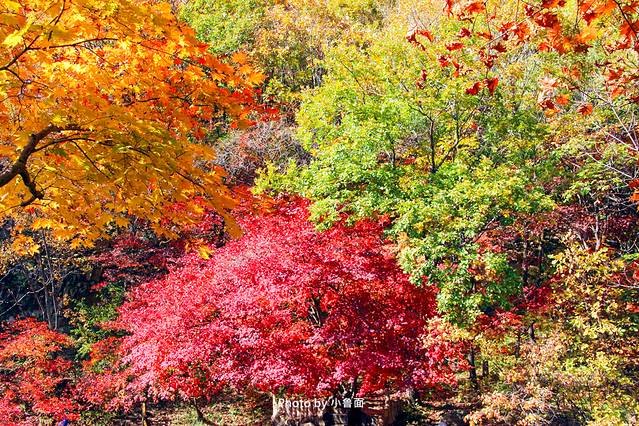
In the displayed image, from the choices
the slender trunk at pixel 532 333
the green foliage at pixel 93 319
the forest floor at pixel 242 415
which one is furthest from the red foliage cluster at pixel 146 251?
the slender trunk at pixel 532 333

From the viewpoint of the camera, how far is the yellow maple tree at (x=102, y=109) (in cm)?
258

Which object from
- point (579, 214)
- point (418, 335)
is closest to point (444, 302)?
point (418, 335)

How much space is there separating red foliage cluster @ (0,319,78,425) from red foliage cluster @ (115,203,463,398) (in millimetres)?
1828

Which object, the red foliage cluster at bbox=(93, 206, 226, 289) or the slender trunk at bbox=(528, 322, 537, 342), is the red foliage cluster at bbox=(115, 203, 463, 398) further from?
the red foliage cluster at bbox=(93, 206, 226, 289)

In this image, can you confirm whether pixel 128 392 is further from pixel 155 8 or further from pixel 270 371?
pixel 155 8

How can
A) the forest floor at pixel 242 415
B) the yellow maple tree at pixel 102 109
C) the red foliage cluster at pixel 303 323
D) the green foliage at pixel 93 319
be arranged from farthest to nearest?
the green foliage at pixel 93 319 → the forest floor at pixel 242 415 → the red foliage cluster at pixel 303 323 → the yellow maple tree at pixel 102 109

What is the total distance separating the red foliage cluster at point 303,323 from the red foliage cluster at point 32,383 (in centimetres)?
183

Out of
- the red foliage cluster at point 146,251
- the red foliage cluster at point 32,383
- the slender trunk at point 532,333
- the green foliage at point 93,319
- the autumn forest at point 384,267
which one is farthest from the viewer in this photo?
the red foliage cluster at point 146,251

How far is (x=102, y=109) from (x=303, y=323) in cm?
575

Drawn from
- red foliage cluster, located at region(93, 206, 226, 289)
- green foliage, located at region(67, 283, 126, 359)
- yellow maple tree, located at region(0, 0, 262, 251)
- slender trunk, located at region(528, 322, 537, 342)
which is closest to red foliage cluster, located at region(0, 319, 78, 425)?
green foliage, located at region(67, 283, 126, 359)

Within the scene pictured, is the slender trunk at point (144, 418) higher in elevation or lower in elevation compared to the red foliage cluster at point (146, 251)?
lower

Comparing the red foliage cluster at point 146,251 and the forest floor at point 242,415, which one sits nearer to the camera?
the forest floor at point 242,415

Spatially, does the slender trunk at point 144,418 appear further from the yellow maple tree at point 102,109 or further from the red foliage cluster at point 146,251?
the yellow maple tree at point 102,109

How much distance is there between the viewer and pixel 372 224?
8508 mm
